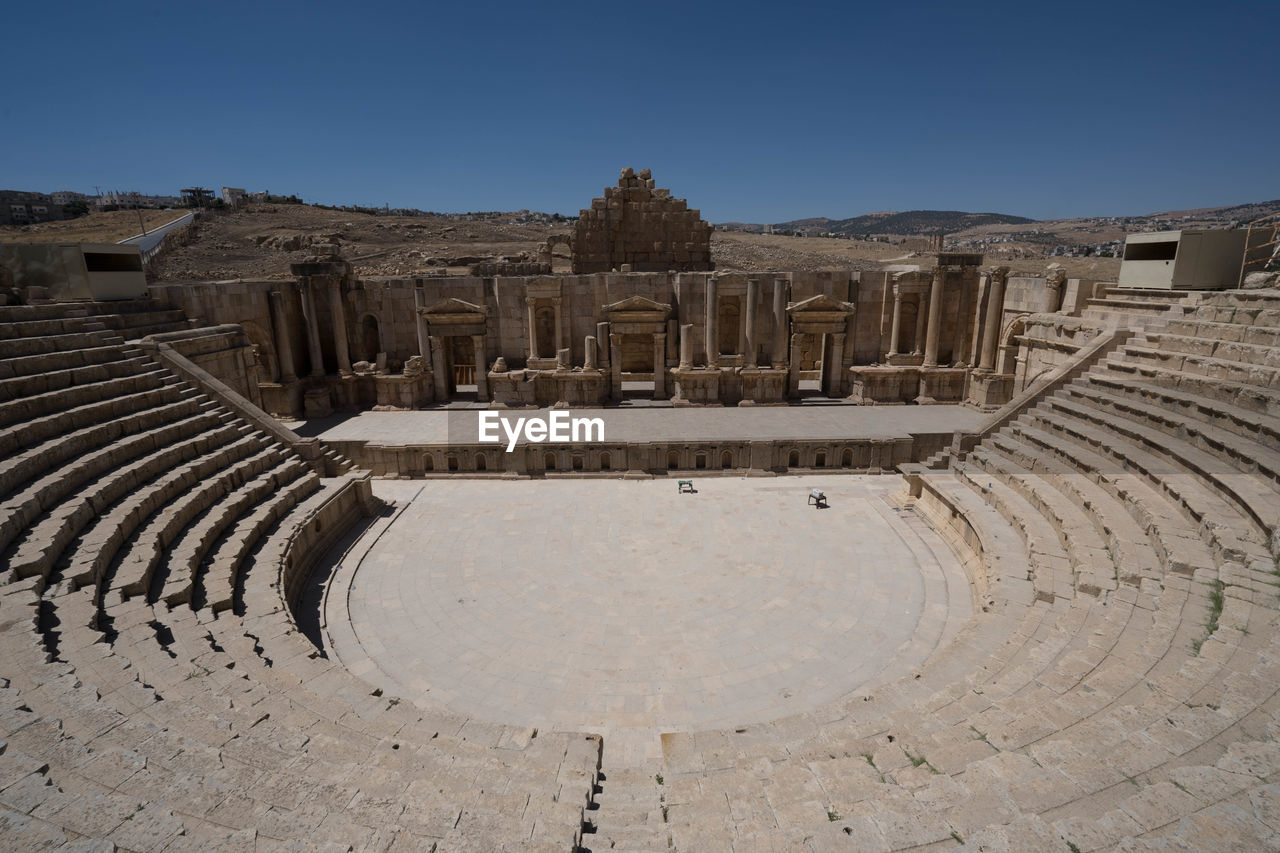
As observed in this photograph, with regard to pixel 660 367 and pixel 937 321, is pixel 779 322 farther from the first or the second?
pixel 937 321

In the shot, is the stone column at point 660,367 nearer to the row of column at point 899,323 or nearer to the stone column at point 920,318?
the row of column at point 899,323

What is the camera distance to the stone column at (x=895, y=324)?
22125 millimetres

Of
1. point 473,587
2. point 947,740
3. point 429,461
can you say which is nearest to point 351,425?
point 429,461

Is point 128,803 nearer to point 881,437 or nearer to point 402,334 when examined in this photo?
point 881,437

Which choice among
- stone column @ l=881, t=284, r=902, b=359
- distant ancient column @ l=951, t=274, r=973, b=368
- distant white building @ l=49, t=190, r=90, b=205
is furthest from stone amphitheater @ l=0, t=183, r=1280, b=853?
distant white building @ l=49, t=190, r=90, b=205

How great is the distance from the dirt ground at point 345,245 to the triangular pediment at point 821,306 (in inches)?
798

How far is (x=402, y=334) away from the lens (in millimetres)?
22922

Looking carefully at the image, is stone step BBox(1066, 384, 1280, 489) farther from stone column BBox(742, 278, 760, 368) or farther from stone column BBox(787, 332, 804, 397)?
stone column BBox(742, 278, 760, 368)

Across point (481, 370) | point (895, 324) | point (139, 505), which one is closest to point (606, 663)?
point (139, 505)

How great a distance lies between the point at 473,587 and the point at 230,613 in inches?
148

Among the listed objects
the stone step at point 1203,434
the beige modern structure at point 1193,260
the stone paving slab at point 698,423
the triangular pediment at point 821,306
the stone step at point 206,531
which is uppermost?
the beige modern structure at point 1193,260

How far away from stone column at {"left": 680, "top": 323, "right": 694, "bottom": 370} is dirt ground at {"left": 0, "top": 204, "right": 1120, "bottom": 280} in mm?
19053

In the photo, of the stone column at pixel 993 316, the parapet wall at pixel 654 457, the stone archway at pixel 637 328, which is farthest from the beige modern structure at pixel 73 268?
the stone column at pixel 993 316

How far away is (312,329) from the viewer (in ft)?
72.0
